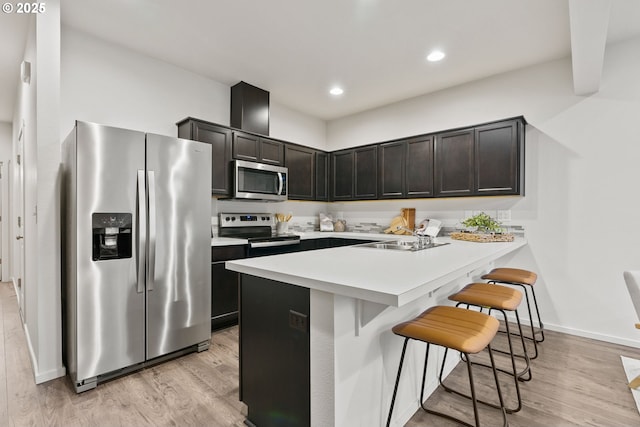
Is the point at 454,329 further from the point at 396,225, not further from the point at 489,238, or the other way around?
the point at 396,225

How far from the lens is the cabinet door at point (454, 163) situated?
343 centimetres

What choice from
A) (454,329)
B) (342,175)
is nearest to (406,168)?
(342,175)

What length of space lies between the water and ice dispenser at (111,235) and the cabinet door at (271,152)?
183cm

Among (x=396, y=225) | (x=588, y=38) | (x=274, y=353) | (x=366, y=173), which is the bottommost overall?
(x=274, y=353)

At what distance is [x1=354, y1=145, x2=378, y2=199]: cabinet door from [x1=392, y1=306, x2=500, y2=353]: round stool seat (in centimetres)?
277

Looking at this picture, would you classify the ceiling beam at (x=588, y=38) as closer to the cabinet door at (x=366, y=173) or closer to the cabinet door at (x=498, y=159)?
the cabinet door at (x=498, y=159)

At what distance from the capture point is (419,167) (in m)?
3.85

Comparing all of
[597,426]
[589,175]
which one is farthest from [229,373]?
[589,175]

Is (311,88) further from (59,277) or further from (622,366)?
(622,366)

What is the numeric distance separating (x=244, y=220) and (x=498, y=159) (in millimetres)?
2970

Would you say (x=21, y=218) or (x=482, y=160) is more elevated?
(x=482, y=160)

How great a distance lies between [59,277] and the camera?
227 cm

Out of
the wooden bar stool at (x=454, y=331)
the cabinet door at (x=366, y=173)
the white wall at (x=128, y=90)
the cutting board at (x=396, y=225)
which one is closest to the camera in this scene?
the wooden bar stool at (x=454, y=331)

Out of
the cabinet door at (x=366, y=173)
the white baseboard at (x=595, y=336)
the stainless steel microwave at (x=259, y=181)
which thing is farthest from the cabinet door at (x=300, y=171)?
the white baseboard at (x=595, y=336)
